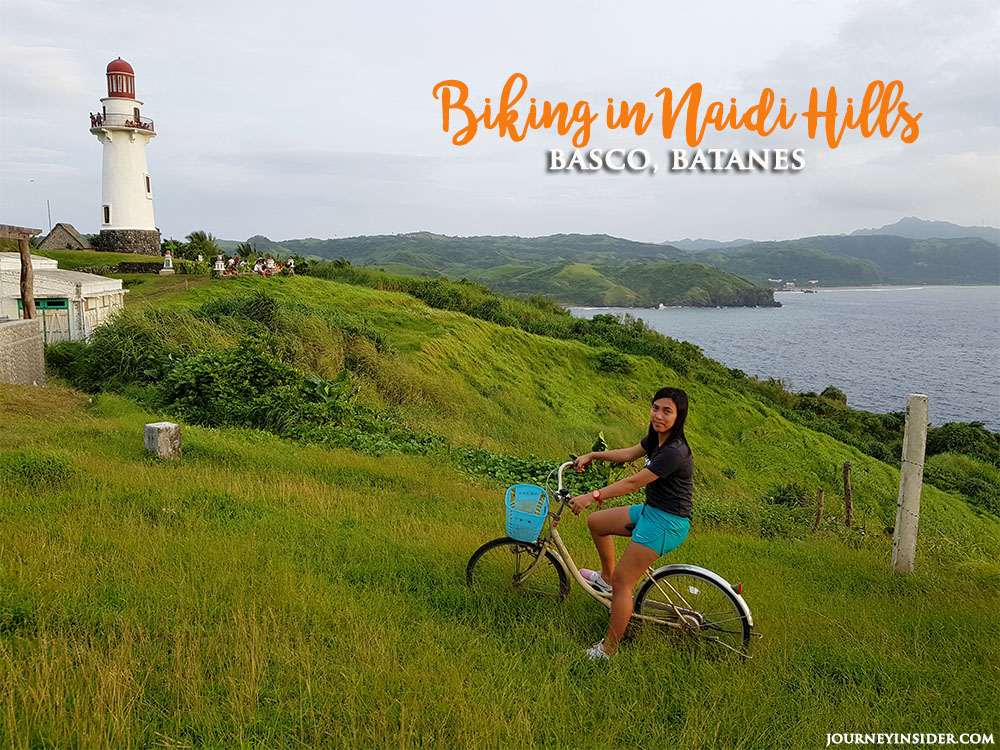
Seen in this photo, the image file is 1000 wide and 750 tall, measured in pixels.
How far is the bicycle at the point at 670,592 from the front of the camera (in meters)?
4.47

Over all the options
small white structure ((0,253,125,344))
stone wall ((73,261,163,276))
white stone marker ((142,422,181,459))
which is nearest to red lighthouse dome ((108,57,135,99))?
stone wall ((73,261,163,276))

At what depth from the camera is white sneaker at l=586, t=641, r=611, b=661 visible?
4297mm

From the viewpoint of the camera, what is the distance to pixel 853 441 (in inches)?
1296

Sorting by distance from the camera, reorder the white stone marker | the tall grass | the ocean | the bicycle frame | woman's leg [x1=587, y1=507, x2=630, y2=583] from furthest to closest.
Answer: the ocean, the white stone marker, woman's leg [x1=587, y1=507, x2=630, y2=583], the bicycle frame, the tall grass

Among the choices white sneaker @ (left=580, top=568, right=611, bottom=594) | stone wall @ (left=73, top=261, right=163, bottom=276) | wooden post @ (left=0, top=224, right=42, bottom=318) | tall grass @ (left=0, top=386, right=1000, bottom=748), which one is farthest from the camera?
stone wall @ (left=73, top=261, right=163, bottom=276)

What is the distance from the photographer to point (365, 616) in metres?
4.52

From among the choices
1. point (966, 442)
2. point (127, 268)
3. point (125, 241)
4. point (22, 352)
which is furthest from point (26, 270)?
point (966, 442)

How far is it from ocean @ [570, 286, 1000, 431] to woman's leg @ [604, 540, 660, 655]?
2179cm

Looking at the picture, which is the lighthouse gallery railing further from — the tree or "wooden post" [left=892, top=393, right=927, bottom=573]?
"wooden post" [left=892, top=393, right=927, bottom=573]

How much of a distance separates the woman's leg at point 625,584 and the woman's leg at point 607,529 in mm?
182

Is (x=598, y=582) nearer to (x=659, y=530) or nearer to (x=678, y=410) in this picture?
(x=659, y=530)

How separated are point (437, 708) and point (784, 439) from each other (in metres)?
27.6

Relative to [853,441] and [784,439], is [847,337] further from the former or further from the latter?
[784,439]

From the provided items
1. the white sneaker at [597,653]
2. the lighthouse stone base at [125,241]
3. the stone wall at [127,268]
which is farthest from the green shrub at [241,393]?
the lighthouse stone base at [125,241]
